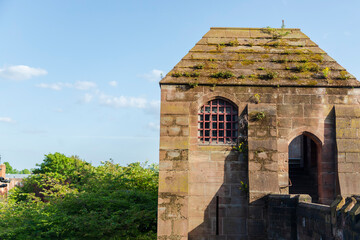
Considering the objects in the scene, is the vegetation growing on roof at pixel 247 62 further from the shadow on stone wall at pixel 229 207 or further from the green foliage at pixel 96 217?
the green foliage at pixel 96 217

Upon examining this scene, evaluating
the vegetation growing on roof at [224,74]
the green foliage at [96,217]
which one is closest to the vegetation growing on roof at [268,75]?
the vegetation growing on roof at [224,74]

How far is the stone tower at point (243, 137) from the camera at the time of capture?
1287 centimetres

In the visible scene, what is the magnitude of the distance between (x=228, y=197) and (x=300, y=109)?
3713 mm

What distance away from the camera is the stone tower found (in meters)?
12.9

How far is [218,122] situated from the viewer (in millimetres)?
13547

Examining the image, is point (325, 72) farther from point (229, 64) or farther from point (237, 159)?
point (237, 159)

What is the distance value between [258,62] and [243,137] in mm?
2756

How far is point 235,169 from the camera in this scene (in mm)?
13188

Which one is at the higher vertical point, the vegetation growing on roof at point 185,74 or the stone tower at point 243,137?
the vegetation growing on roof at point 185,74

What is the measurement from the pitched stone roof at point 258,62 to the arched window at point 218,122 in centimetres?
78

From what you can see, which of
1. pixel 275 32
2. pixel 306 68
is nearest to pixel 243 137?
pixel 306 68

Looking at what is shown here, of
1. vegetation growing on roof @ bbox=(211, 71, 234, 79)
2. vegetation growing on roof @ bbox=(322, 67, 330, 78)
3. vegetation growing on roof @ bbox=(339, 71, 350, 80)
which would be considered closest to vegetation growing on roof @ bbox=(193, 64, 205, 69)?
vegetation growing on roof @ bbox=(211, 71, 234, 79)

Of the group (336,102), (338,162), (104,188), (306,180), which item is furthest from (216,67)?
(104,188)

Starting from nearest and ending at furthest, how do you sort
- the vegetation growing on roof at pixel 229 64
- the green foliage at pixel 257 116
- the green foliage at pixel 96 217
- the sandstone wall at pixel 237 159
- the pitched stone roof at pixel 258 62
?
the sandstone wall at pixel 237 159 → the green foliage at pixel 257 116 → the pitched stone roof at pixel 258 62 → the vegetation growing on roof at pixel 229 64 → the green foliage at pixel 96 217
